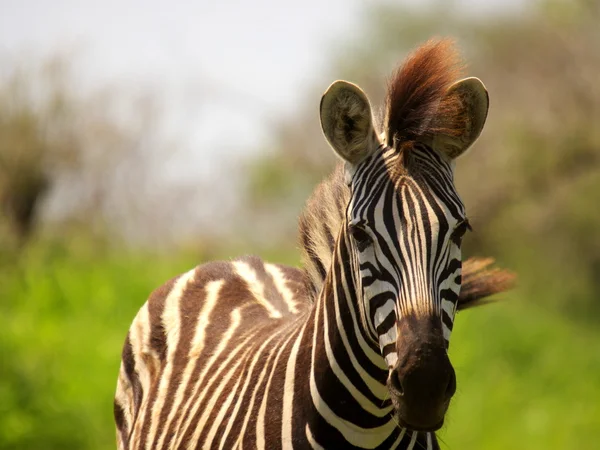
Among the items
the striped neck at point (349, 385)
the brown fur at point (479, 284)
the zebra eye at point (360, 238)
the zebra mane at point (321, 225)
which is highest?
the brown fur at point (479, 284)

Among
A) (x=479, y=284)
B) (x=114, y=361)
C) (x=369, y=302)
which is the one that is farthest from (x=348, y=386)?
(x=114, y=361)

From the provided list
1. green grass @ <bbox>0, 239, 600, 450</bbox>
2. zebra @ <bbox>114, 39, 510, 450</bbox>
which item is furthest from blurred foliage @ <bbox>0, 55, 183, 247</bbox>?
zebra @ <bbox>114, 39, 510, 450</bbox>

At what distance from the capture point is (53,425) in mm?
11555

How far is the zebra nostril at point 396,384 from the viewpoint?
3334mm

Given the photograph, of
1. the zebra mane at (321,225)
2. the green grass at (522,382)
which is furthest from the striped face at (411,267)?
the green grass at (522,382)

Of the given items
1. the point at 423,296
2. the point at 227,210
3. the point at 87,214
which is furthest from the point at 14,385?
the point at 227,210

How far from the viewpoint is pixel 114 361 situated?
512 inches

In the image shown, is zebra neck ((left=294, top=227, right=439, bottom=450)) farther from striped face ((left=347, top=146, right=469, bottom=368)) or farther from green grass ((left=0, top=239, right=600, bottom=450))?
green grass ((left=0, top=239, right=600, bottom=450))

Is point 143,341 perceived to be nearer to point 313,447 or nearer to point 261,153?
point 313,447

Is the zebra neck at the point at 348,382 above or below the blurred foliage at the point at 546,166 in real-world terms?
below

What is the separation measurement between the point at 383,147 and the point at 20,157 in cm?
1419

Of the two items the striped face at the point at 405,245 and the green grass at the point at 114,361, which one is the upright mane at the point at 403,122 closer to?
the striped face at the point at 405,245

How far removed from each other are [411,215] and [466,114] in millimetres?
657

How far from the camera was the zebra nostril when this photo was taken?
3.33 meters
